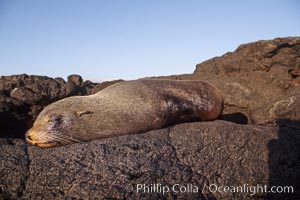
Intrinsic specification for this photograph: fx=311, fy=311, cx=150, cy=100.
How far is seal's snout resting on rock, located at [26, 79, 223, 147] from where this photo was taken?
4.24m

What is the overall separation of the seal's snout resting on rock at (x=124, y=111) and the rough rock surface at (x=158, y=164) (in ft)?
1.63

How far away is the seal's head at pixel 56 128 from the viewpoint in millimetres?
4066

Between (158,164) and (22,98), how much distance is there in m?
4.96

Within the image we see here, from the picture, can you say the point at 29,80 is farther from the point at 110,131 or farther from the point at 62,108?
the point at 110,131

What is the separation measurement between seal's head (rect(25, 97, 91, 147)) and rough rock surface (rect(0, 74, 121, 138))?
9.89ft

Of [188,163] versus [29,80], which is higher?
[29,80]

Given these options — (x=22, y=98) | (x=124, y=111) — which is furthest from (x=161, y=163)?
(x=22, y=98)

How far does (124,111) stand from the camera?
4.61 meters

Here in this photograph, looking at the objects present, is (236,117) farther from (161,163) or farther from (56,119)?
(56,119)

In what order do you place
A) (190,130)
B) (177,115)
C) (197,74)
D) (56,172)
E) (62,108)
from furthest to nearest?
1. (197,74)
2. (177,115)
3. (62,108)
4. (190,130)
5. (56,172)

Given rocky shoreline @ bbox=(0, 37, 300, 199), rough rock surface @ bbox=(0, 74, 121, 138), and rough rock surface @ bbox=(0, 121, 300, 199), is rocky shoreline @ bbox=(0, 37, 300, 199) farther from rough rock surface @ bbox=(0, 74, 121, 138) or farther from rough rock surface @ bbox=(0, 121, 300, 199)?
rough rock surface @ bbox=(0, 74, 121, 138)

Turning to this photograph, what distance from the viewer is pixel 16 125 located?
7.25 m

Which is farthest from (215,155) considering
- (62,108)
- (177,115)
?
(62,108)

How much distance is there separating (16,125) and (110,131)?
3865 millimetres
